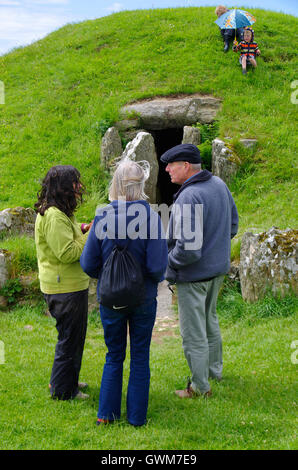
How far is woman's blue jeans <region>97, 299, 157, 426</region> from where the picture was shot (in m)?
3.89

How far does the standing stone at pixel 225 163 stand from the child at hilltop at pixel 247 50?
4686mm

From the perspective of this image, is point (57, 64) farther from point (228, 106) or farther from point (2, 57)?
point (228, 106)

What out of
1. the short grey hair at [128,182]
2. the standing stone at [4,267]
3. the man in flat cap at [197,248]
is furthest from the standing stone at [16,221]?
the short grey hair at [128,182]

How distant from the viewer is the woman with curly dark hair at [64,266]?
4277 mm

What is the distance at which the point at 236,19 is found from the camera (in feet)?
48.1

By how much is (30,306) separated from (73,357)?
3.30 metres

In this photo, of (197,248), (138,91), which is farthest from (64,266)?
(138,91)

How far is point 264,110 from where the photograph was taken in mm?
13141

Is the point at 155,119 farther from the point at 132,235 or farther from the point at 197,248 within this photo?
the point at 132,235

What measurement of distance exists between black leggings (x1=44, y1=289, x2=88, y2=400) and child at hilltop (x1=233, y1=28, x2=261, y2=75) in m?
12.1

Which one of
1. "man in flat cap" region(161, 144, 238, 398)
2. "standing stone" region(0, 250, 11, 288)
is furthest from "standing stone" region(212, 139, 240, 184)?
"man in flat cap" region(161, 144, 238, 398)

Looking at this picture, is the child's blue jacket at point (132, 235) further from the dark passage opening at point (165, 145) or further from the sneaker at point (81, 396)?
the dark passage opening at point (165, 145)

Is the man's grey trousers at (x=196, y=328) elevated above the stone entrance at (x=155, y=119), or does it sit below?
below

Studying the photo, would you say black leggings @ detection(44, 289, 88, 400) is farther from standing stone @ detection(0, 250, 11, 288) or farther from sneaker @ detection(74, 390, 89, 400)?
standing stone @ detection(0, 250, 11, 288)
